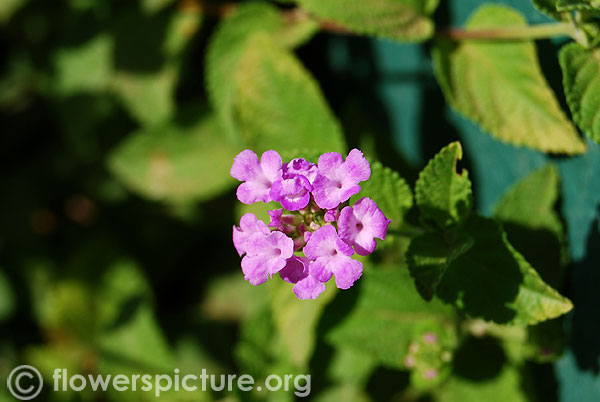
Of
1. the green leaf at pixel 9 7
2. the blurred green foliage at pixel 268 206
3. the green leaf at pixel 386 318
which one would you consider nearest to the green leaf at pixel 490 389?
the blurred green foliage at pixel 268 206

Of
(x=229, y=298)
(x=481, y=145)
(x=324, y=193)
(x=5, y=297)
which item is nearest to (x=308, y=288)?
(x=324, y=193)

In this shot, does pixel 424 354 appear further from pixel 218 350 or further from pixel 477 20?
pixel 218 350

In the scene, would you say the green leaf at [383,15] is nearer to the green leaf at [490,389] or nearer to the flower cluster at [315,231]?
the flower cluster at [315,231]

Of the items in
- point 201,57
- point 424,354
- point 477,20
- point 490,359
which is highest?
point 477,20

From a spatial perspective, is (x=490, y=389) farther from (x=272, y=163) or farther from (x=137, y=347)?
(x=137, y=347)

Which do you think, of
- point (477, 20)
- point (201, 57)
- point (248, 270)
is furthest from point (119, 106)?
point (248, 270)
